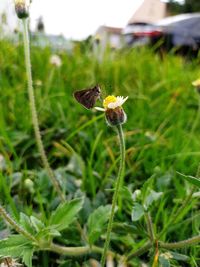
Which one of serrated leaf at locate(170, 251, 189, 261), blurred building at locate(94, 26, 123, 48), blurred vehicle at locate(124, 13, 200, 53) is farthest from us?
blurred vehicle at locate(124, 13, 200, 53)

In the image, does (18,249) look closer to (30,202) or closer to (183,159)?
(30,202)

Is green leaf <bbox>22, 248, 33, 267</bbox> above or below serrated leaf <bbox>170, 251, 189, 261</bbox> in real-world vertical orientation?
above

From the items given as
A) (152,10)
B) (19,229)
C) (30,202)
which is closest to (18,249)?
(19,229)

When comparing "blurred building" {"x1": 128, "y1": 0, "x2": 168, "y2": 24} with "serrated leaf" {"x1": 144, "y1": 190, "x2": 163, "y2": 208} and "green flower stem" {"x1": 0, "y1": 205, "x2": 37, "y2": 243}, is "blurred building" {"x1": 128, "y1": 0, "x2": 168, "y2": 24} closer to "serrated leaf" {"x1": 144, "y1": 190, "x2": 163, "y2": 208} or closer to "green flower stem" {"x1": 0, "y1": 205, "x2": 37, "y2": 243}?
"serrated leaf" {"x1": 144, "y1": 190, "x2": 163, "y2": 208}

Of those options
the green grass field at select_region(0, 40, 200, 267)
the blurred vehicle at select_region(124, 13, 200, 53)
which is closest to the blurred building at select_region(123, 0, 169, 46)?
the blurred vehicle at select_region(124, 13, 200, 53)

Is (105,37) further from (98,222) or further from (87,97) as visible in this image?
(87,97)

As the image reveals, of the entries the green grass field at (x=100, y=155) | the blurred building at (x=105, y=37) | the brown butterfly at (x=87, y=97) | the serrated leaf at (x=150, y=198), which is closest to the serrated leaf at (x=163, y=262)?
the green grass field at (x=100, y=155)
